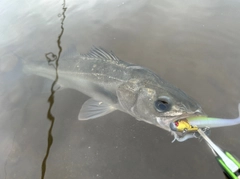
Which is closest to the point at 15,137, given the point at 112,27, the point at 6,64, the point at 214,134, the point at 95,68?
the point at 95,68

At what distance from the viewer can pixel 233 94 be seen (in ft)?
11.5

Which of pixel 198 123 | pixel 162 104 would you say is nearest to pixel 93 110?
pixel 162 104

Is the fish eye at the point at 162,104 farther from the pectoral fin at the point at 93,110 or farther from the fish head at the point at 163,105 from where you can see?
Result: the pectoral fin at the point at 93,110

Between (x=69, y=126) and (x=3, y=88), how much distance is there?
1791mm

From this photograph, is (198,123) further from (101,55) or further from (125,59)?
(125,59)

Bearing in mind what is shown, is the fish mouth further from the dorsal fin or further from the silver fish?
the dorsal fin

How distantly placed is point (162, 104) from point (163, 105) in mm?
21

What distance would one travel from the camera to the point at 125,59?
4664mm

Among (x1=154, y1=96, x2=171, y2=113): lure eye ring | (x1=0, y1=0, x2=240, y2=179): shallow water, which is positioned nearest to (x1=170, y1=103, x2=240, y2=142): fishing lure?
(x1=154, y1=96, x2=171, y2=113): lure eye ring

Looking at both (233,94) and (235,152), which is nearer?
(235,152)

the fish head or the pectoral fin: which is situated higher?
the fish head

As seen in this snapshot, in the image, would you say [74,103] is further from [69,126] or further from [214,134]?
[214,134]

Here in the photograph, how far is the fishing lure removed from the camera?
2307 millimetres

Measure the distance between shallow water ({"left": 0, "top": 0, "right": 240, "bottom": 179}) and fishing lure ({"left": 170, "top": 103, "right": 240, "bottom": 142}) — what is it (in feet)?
2.22
